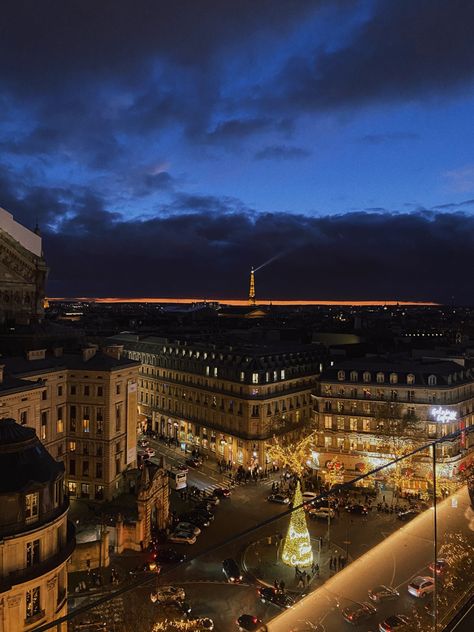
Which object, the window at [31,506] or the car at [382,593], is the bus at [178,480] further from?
the window at [31,506]

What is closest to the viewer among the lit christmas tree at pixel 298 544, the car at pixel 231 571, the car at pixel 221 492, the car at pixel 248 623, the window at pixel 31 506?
the window at pixel 31 506

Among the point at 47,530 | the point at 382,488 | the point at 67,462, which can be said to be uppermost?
the point at 47,530

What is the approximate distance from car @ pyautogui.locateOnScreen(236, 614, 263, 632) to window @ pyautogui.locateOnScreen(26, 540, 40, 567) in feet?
40.0

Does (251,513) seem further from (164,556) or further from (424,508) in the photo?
(424,508)

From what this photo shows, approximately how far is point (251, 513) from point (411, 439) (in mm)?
19294

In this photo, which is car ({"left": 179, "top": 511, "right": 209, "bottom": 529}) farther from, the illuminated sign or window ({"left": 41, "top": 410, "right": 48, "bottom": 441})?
the illuminated sign

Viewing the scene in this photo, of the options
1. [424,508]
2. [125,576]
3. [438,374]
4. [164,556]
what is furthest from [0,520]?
[438,374]

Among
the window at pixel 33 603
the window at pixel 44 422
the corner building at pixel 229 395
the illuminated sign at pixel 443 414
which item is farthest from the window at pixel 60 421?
the illuminated sign at pixel 443 414

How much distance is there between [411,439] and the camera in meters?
57.5

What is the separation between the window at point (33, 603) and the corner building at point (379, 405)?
4022 cm

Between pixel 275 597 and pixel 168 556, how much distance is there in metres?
10.3

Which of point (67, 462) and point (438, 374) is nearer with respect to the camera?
point (67, 462)

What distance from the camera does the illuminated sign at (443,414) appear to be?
59031 mm

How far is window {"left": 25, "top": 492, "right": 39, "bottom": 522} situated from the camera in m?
25.2
